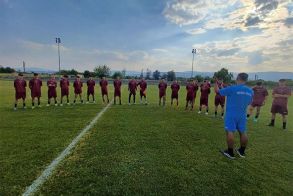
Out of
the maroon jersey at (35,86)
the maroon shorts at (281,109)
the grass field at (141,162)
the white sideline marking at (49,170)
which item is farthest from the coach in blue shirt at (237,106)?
the maroon jersey at (35,86)

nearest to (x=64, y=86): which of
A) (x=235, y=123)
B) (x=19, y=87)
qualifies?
(x=19, y=87)

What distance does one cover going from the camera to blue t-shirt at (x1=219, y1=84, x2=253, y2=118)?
23.4ft

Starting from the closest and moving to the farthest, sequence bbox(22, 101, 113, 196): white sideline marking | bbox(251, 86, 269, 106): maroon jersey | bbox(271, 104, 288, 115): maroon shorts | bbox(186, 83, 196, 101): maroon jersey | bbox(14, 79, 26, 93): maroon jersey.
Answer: bbox(22, 101, 113, 196): white sideline marking, bbox(271, 104, 288, 115): maroon shorts, bbox(251, 86, 269, 106): maroon jersey, bbox(14, 79, 26, 93): maroon jersey, bbox(186, 83, 196, 101): maroon jersey

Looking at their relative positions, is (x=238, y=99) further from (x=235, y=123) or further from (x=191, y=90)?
(x=191, y=90)

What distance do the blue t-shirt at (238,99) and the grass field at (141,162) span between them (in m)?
1.13

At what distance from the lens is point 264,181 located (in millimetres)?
5715

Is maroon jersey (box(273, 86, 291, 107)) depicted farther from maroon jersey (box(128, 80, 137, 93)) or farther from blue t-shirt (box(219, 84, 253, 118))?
maroon jersey (box(128, 80, 137, 93))

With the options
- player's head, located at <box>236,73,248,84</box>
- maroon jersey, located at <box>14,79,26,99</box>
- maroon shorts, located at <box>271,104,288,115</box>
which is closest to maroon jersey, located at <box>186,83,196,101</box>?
maroon shorts, located at <box>271,104,288,115</box>

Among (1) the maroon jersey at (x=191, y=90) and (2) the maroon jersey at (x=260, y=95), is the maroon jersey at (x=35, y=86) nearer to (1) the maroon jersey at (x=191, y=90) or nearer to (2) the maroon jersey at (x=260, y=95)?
(1) the maroon jersey at (x=191, y=90)

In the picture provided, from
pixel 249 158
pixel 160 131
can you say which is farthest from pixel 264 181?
pixel 160 131

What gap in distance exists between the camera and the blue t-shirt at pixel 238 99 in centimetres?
713

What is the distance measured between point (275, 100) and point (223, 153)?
6785mm

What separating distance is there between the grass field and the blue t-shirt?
1.13 meters

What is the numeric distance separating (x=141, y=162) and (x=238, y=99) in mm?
2770
